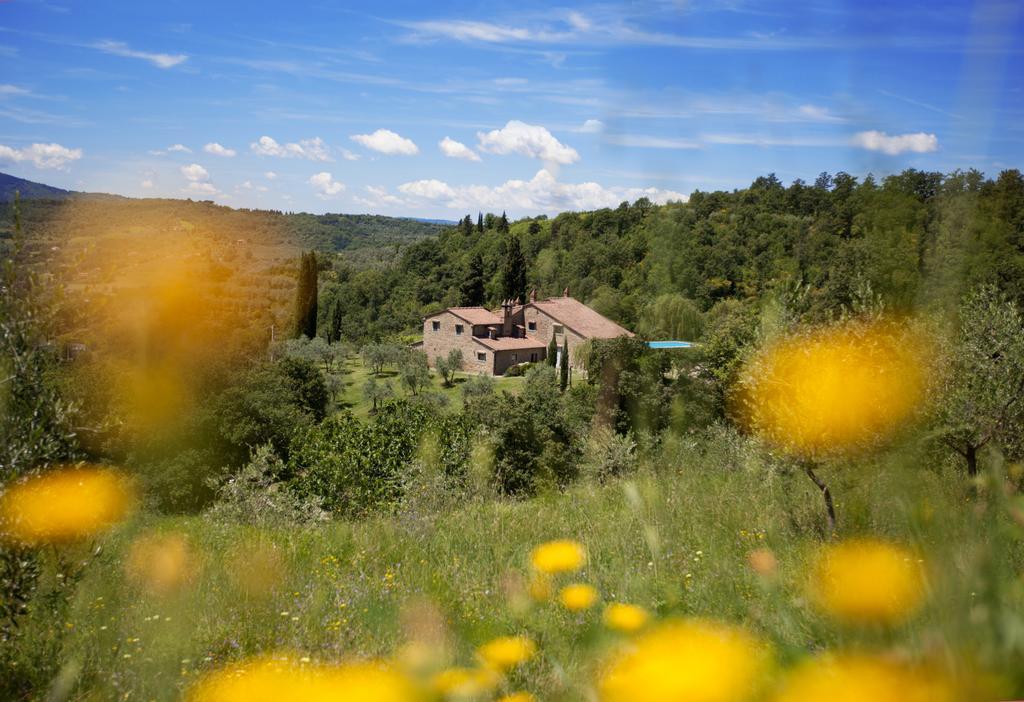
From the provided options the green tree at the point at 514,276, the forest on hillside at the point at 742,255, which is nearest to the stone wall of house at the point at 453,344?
the forest on hillside at the point at 742,255

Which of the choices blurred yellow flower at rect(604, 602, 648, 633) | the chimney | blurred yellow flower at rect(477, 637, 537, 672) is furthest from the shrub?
the chimney

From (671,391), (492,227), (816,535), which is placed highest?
(492,227)

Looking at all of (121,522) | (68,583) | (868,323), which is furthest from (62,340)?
(868,323)

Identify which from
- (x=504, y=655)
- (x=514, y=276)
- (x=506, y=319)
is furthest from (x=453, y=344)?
(x=504, y=655)

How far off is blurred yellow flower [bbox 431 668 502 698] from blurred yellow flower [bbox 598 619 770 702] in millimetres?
369

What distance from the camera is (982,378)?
6730 mm

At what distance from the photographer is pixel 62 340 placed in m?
2.94

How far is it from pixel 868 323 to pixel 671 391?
14.2m

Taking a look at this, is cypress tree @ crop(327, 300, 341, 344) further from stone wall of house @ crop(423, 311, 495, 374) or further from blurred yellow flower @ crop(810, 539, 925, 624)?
blurred yellow flower @ crop(810, 539, 925, 624)

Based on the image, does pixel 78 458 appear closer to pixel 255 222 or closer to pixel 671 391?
pixel 255 222

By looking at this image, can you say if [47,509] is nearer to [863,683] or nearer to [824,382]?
[863,683]

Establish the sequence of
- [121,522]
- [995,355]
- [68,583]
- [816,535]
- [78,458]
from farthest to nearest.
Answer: [995,355] < [121,522] < [816,535] < [78,458] < [68,583]

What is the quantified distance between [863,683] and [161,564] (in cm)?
459

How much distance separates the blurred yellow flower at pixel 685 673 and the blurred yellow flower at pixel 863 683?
0.10 metres
